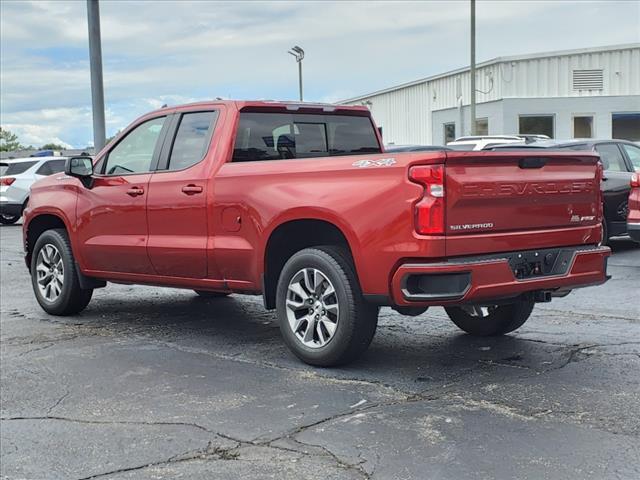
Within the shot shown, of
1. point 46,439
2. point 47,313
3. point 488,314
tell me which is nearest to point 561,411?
point 488,314

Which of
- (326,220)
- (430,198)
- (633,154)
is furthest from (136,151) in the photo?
(633,154)

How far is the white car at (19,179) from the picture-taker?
22.2 m

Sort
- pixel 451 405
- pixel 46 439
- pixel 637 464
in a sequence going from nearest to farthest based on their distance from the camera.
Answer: pixel 637 464, pixel 46 439, pixel 451 405

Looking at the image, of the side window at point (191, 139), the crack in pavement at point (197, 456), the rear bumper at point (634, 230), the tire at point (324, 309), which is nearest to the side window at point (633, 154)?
the rear bumper at point (634, 230)

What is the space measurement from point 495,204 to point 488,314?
162 centimetres

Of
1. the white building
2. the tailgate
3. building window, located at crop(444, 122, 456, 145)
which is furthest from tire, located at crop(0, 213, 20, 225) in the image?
the tailgate

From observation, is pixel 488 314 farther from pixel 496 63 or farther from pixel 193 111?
pixel 496 63

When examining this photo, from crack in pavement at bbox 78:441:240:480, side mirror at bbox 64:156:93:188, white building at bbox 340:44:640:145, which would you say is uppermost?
white building at bbox 340:44:640:145

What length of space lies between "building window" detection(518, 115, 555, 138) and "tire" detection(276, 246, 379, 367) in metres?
28.9

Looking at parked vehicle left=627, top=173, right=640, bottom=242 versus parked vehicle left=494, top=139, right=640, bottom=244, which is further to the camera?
parked vehicle left=494, top=139, right=640, bottom=244

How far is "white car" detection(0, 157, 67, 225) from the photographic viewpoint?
22.2 meters

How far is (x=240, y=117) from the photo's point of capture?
7.02 meters

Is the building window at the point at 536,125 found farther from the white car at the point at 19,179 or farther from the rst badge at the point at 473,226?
the rst badge at the point at 473,226

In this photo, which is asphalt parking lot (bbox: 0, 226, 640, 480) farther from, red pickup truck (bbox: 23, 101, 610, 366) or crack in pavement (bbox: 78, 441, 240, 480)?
red pickup truck (bbox: 23, 101, 610, 366)
